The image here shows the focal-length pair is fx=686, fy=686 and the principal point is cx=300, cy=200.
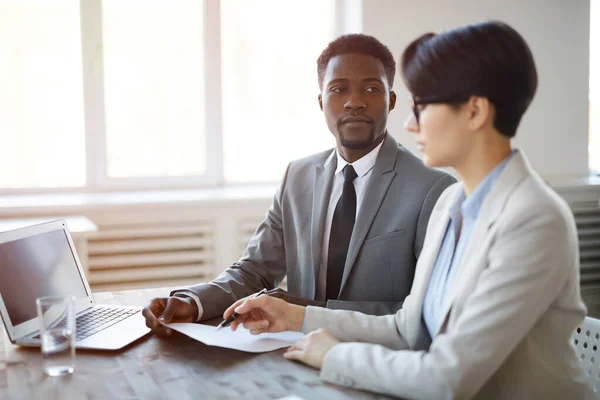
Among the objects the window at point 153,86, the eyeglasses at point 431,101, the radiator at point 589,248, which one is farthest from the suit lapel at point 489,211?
the radiator at point 589,248

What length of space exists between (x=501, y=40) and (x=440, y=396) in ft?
2.01

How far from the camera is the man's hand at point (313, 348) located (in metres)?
1.31

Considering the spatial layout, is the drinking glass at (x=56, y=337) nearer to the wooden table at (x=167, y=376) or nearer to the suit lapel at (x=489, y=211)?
the wooden table at (x=167, y=376)

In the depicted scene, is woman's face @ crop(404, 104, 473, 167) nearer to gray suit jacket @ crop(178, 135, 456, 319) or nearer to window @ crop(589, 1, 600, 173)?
gray suit jacket @ crop(178, 135, 456, 319)

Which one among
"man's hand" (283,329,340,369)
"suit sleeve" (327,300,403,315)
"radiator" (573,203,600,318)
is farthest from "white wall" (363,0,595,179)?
"man's hand" (283,329,340,369)

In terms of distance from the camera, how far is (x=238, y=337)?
150 cm

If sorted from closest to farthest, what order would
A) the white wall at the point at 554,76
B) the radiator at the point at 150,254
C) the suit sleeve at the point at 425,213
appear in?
the suit sleeve at the point at 425,213 < the radiator at the point at 150,254 < the white wall at the point at 554,76

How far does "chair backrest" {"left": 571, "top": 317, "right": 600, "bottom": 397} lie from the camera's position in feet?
4.84

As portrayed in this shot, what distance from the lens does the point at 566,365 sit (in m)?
1.20

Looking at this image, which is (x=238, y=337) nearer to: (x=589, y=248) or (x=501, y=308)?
(x=501, y=308)

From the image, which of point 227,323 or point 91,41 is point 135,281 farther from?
point 227,323

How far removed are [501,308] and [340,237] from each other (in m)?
0.81

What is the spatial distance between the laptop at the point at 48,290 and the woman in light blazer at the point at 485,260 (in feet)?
1.52

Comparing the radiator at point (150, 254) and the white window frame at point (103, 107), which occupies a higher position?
the white window frame at point (103, 107)
